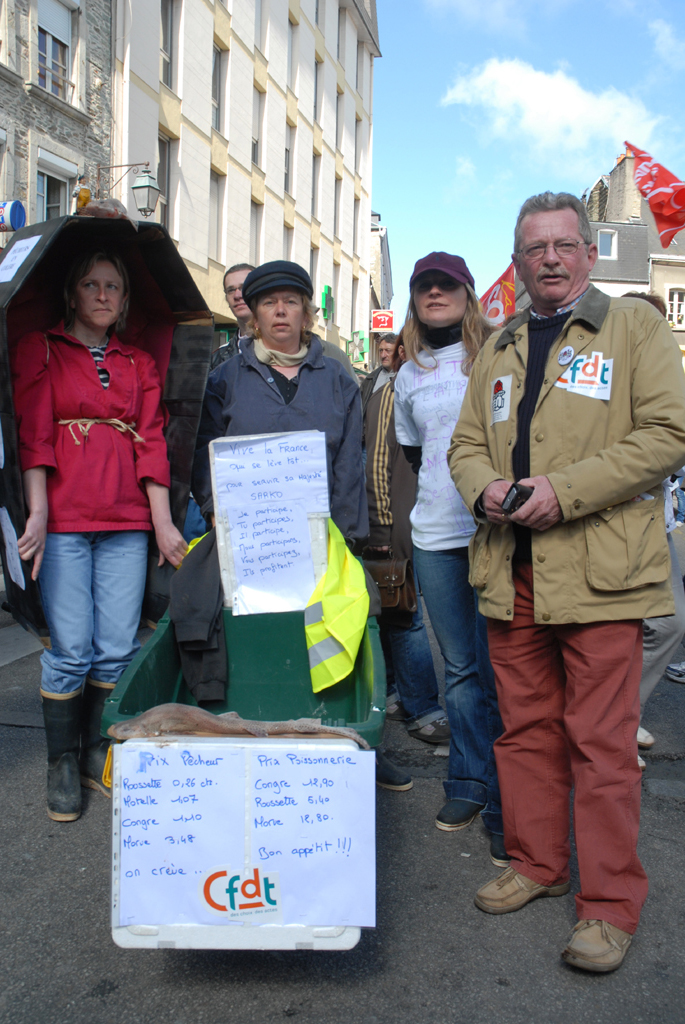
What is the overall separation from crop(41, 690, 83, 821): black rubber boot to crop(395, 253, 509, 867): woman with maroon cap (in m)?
1.41

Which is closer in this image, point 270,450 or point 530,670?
point 530,670

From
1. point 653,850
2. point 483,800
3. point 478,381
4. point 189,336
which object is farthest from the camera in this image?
point 189,336

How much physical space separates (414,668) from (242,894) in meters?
2.35

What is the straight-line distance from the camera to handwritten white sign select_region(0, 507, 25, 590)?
312cm

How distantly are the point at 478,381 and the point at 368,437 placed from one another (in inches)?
64.0

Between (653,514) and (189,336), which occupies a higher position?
(189,336)

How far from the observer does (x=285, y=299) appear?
3232 millimetres

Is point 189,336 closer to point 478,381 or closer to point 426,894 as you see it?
point 478,381

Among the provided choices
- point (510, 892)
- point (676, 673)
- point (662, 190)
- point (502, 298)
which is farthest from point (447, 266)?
point (502, 298)

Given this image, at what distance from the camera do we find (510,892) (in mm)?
2752

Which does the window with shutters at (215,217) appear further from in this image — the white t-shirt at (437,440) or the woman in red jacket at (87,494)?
the white t-shirt at (437,440)

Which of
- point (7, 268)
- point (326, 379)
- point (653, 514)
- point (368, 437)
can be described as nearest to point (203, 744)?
point (653, 514)

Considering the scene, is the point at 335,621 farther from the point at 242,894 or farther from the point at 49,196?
the point at 49,196

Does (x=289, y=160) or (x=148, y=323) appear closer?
(x=148, y=323)
